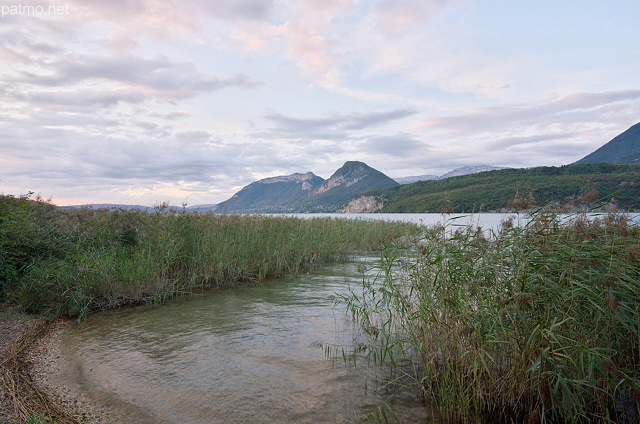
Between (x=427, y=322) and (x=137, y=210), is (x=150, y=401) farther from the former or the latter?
(x=137, y=210)

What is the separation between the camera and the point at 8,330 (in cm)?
545

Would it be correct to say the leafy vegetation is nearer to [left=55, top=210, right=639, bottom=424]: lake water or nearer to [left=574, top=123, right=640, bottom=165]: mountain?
[left=55, top=210, right=639, bottom=424]: lake water

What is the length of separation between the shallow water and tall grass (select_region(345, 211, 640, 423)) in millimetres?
712

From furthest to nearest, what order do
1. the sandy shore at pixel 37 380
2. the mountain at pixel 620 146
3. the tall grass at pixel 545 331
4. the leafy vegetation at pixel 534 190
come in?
Result: 1. the mountain at pixel 620 146
2. the leafy vegetation at pixel 534 190
3. the sandy shore at pixel 37 380
4. the tall grass at pixel 545 331

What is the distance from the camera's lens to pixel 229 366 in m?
4.91

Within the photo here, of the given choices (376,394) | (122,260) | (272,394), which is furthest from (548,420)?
(122,260)

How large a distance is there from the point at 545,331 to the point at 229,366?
161 inches

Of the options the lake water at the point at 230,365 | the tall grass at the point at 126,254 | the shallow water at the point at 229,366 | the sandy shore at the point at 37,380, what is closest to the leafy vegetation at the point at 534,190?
the lake water at the point at 230,365

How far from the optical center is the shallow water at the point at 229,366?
380 cm

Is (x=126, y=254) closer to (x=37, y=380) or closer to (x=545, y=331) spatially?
(x=37, y=380)

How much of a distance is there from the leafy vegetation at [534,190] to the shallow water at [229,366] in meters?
2.93

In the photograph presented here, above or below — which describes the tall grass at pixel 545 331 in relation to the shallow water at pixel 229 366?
above

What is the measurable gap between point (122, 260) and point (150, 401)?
5.57m

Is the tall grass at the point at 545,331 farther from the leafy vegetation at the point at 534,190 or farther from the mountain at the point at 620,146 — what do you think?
the mountain at the point at 620,146
